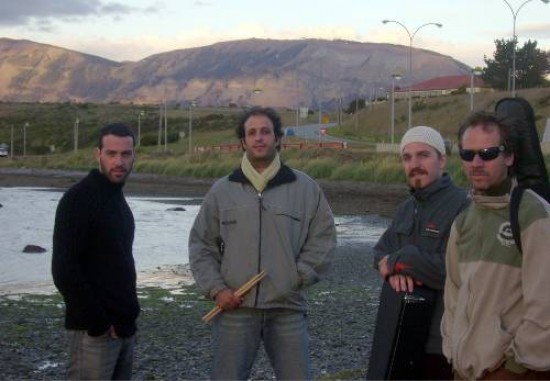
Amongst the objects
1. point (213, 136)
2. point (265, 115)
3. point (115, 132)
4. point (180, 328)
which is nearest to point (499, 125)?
point (265, 115)

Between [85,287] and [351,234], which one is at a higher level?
[85,287]

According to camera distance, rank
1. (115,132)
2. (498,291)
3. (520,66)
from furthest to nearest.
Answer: (520,66) < (115,132) < (498,291)

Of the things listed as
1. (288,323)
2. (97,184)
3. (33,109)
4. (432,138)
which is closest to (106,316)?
(97,184)

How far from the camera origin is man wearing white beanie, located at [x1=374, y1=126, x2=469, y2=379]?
477 centimetres

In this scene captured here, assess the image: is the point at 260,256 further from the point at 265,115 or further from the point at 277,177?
the point at 265,115

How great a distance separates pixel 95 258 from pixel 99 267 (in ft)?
0.17

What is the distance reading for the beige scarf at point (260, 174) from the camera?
551cm

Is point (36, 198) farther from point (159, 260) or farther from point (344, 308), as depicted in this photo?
point (344, 308)

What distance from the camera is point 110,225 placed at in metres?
5.12

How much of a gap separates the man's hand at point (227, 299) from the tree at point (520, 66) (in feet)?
302

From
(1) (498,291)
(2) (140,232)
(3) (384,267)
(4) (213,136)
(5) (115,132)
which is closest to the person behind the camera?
(1) (498,291)

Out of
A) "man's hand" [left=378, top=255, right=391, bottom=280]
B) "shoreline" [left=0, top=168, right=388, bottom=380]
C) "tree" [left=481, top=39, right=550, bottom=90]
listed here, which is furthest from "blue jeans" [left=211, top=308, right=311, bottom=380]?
"tree" [left=481, top=39, right=550, bottom=90]

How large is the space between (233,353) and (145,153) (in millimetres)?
73533

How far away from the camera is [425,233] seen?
493cm
